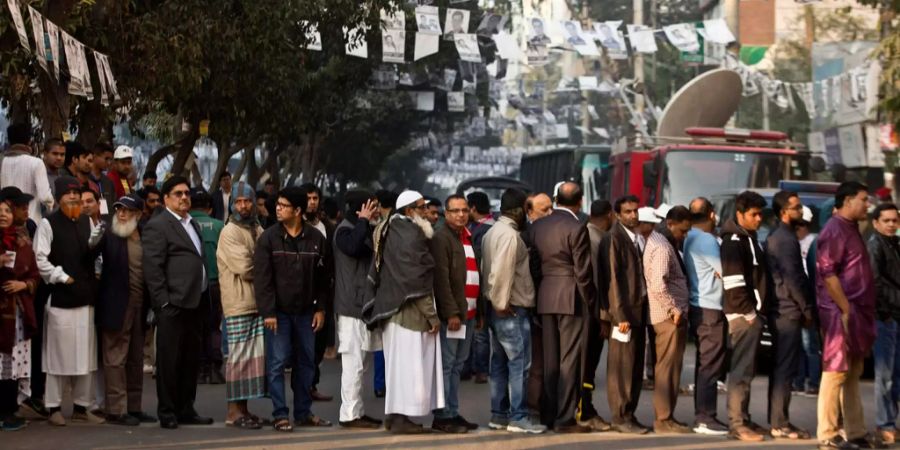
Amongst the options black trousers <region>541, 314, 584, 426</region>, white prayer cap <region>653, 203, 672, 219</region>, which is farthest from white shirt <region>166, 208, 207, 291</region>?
white prayer cap <region>653, 203, 672, 219</region>

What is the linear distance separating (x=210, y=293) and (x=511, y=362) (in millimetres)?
3324

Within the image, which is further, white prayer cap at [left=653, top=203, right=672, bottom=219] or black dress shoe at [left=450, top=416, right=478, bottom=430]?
white prayer cap at [left=653, top=203, right=672, bottom=219]

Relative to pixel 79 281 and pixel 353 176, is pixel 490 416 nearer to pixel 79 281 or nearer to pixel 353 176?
pixel 79 281

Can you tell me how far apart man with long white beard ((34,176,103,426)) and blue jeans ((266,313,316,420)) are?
1353mm

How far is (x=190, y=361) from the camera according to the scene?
39.0 ft

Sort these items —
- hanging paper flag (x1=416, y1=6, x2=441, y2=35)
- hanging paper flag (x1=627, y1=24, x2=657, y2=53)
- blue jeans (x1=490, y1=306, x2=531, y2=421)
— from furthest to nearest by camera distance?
1. hanging paper flag (x1=627, y1=24, x2=657, y2=53)
2. hanging paper flag (x1=416, y1=6, x2=441, y2=35)
3. blue jeans (x1=490, y1=306, x2=531, y2=421)

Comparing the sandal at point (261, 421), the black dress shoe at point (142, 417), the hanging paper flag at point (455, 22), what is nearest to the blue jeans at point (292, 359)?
the sandal at point (261, 421)

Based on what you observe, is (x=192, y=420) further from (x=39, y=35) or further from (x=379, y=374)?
(x=39, y=35)

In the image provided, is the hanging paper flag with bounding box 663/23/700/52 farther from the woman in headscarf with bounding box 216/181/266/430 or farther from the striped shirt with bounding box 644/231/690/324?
the woman in headscarf with bounding box 216/181/266/430

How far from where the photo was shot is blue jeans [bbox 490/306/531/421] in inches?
465

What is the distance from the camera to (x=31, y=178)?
12.7m

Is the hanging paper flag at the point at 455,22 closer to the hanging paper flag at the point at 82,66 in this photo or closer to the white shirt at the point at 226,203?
the white shirt at the point at 226,203

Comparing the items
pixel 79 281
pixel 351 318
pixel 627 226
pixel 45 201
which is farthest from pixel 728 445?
pixel 45 201

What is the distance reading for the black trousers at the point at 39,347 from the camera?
11484 mm
